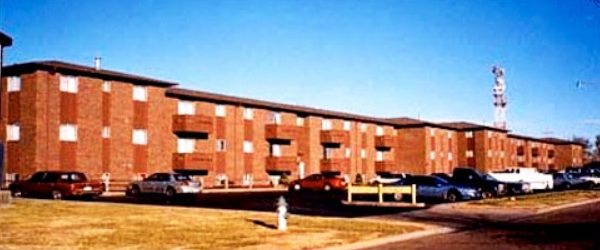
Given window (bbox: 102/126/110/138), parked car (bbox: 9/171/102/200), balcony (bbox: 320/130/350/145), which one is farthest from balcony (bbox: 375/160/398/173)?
parked car (bbox: 9/171/102/200)

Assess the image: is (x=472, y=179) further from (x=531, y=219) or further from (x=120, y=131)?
(x=120, y=131)

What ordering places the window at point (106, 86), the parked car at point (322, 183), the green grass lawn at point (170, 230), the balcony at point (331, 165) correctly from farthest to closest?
the balcony at point (331, 165)
the parked car at point (322, 183)
the window at point (106, 86)
the green grass lawn at point (170, 230)

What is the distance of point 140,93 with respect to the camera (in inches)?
1971

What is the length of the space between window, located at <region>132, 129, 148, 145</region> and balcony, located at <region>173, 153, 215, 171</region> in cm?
322

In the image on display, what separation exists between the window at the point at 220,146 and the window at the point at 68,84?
13998mm

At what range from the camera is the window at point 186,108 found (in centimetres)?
5391

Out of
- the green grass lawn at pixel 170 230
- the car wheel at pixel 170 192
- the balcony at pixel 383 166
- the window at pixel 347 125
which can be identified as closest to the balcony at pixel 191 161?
the car wheel at pixel 170 192

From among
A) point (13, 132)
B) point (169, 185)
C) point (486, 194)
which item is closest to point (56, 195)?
point (169, 185)

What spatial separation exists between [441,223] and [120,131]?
3139cm

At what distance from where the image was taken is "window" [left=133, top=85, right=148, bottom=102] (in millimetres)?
49656

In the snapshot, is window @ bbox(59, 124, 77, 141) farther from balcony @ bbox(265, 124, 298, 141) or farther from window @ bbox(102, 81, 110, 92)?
balcony @ bbox(265, 124, 298, 141)

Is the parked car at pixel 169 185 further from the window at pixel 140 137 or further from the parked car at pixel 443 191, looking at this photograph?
the window at pixel 140 137

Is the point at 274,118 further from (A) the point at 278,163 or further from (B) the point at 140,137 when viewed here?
(B) the point at 140,137

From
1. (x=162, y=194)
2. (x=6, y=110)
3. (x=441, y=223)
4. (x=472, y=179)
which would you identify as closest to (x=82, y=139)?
(x=6, y=110)
